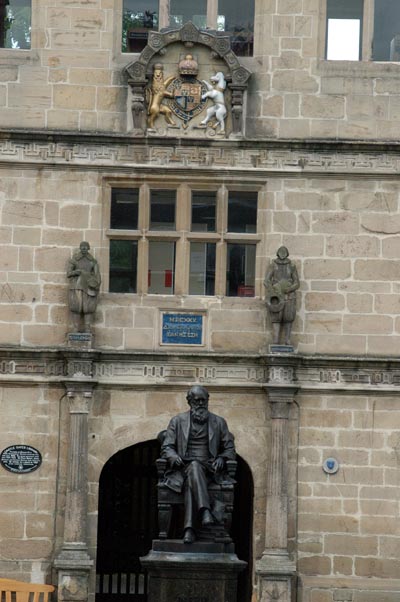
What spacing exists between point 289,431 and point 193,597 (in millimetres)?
5509

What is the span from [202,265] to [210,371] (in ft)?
5.14

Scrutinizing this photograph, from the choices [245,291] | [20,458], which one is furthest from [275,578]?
[245,291]

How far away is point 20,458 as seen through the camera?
1141 inches

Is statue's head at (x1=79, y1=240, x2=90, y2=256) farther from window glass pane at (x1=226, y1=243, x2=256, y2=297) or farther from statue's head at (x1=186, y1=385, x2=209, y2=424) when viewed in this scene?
statue's head at (x1=186, y1=385, x2=209, y2=424)

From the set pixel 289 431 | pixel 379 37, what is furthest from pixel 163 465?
pixel 379 37

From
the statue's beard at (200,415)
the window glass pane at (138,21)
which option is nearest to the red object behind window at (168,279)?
the window glass pane at (138,21)

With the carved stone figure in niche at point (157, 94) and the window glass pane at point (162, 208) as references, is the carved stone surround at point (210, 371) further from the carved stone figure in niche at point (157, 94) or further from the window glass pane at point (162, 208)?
the carved stone figure in niche at point (157, 94)

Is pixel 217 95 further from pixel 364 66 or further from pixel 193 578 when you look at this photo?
pixel 193 578

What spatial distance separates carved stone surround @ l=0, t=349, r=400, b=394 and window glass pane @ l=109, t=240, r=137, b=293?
1.05 metres

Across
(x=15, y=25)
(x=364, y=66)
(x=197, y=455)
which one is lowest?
(x=197, y=455)

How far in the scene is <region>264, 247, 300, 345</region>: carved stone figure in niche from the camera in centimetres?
2894

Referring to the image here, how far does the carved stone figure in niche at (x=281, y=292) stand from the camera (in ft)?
94.9

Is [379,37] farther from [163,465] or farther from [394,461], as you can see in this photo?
[163,465]

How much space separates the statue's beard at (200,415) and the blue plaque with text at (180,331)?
430cm
